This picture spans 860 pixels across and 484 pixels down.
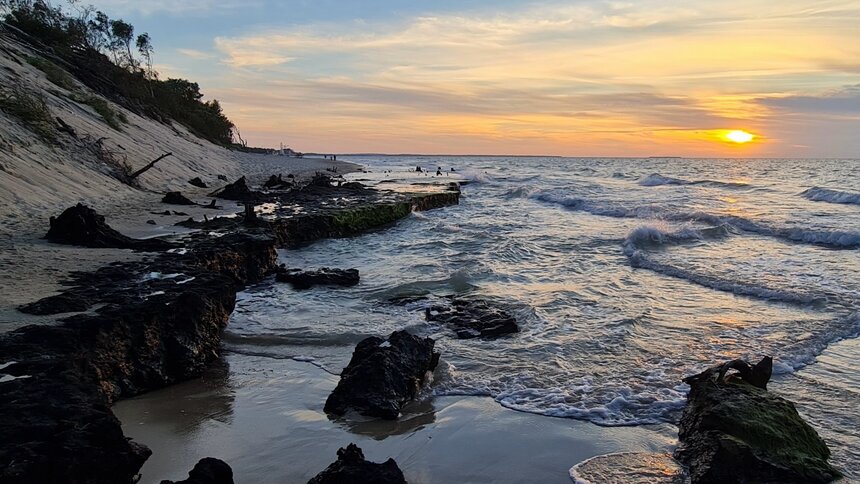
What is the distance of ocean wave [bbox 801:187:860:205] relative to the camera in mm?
28172

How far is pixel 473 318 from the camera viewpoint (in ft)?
27.5

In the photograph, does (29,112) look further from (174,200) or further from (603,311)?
(603,311)

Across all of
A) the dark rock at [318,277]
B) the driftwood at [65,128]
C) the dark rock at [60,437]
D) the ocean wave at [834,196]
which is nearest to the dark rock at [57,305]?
the dark rock at [60,437]

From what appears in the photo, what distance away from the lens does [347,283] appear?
34.6 ft

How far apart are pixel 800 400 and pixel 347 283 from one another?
719cm

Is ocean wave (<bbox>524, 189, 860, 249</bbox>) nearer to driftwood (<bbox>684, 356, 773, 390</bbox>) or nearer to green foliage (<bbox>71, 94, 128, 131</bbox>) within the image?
driftwood (<bbox>684, 356, 773, 390</bbox>)

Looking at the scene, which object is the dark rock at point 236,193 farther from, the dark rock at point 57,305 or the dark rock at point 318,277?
the dark rock at point 57,305

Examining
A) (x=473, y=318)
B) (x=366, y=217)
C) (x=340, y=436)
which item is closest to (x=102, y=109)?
(x=366, y=217)

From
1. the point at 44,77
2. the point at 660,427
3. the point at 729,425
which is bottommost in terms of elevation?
the point at 660,427

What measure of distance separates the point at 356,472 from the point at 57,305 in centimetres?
378

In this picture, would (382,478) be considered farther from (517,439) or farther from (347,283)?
(347,283)

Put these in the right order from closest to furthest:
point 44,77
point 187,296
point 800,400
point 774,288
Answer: point 800,400 → point 187,296 → point 774,288 → point 44,77

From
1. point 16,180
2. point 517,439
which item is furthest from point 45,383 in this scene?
point 16,180

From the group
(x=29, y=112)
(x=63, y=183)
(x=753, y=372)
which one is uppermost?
(x=29, y=112)
